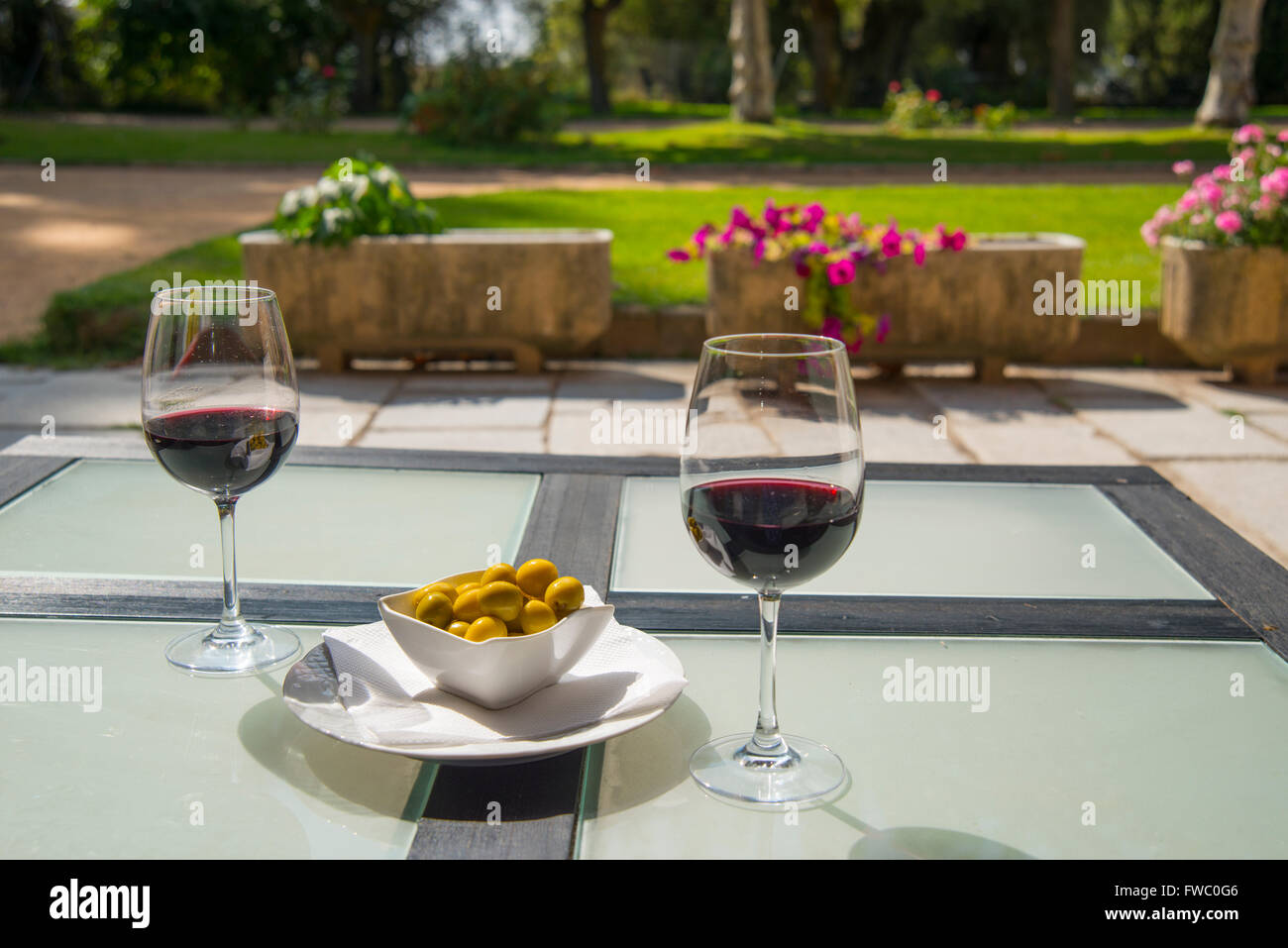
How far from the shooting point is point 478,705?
107 cm

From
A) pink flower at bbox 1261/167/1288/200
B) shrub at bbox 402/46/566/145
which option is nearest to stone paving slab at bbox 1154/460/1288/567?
pink flower at bbox 1261/167/1288/200

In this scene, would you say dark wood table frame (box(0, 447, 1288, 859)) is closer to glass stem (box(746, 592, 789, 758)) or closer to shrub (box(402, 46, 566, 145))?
glass stem (box(746, 592, 789, 758))

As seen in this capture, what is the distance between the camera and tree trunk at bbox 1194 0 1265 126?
722 inches

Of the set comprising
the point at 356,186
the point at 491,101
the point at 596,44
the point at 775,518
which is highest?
the point at 596,44

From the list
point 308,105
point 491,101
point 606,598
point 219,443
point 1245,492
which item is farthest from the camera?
point 308,105

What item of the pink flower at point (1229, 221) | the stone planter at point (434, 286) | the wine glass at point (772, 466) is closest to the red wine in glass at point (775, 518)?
the wine glass at point (772, 466)

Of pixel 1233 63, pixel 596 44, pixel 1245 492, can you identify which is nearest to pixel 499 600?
pixel 1245 492

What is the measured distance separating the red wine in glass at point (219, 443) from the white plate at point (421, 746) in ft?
0.66

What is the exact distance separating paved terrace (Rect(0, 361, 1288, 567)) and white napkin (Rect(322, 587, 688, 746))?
332 cm

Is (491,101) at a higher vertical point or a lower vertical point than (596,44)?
lower

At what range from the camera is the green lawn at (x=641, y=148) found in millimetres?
15305

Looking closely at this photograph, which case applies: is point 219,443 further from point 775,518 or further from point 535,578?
point 775,518

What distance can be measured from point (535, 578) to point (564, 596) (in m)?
0.04

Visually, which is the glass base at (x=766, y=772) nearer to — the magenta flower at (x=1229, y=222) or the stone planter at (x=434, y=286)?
the stone planter at (x=434, y=286)
